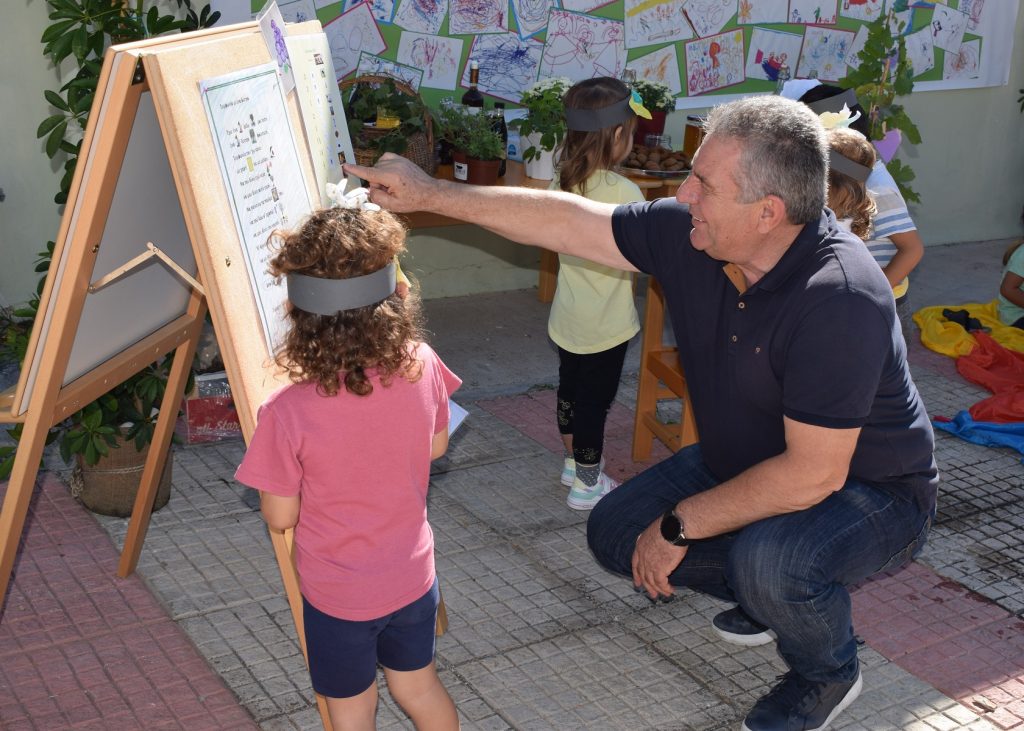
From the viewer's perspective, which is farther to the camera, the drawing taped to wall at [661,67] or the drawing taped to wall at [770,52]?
the drawing taped to wall at [770,52]

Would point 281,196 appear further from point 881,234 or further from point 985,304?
point 985,304

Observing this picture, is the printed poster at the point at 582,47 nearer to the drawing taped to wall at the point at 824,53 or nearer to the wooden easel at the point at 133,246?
the drawing taped to wall at the point at 824,53

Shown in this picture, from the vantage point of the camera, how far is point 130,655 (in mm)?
3297

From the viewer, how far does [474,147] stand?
5.51 m

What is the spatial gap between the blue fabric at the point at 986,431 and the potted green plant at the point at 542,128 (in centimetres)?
224

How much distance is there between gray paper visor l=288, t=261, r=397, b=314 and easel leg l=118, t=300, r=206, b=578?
1.21 meters

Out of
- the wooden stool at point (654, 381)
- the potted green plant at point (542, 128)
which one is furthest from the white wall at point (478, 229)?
the wooden stool at point (654, 381)

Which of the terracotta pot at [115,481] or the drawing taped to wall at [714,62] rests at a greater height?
the drawing taped to wall at [714,62]

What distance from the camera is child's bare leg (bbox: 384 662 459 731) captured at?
2.62m

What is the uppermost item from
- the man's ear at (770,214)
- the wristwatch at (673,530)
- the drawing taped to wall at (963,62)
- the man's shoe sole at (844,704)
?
the man's ear at (770,214)

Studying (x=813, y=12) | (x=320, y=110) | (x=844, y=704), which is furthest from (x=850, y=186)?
(x=813, y=12)

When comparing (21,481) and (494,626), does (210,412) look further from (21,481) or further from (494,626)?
(21,481)

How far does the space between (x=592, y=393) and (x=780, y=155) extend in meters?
1.69

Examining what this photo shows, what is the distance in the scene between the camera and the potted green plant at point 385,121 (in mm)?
5168
